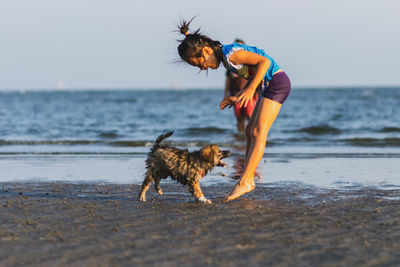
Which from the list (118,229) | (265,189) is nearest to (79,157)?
(265,189)

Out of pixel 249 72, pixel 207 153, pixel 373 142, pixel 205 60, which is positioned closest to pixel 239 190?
pixel 207 153

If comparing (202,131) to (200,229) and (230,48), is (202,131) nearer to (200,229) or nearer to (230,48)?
(230,48)

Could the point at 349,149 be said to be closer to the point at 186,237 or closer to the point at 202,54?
the point at 202,54

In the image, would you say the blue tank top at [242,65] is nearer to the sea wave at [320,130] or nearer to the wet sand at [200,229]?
the wet sand at [200,229]

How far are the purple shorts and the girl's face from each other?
2.12 ft

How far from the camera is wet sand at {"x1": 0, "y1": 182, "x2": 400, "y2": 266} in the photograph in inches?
Answer: 140

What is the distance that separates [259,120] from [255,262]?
8.48ft

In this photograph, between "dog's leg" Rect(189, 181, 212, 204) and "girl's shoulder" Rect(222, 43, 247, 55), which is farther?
"dog's leg" Rect(189, 181, 212, 204)

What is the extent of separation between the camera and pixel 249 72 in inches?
228

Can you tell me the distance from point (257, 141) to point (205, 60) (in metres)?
1.07

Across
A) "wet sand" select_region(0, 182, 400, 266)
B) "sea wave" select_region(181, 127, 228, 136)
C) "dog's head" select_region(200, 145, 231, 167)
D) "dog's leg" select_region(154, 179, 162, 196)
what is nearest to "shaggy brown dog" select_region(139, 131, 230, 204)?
"dog's head" select_region(200, 145, 231, 167)

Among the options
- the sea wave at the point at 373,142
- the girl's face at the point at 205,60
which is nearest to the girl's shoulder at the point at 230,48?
the girl's face at the point at 205,60

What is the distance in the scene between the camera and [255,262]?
11.3ft

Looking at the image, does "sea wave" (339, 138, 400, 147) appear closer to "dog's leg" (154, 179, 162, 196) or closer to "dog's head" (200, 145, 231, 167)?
"dog's head" (200, 145, 231, 167)
